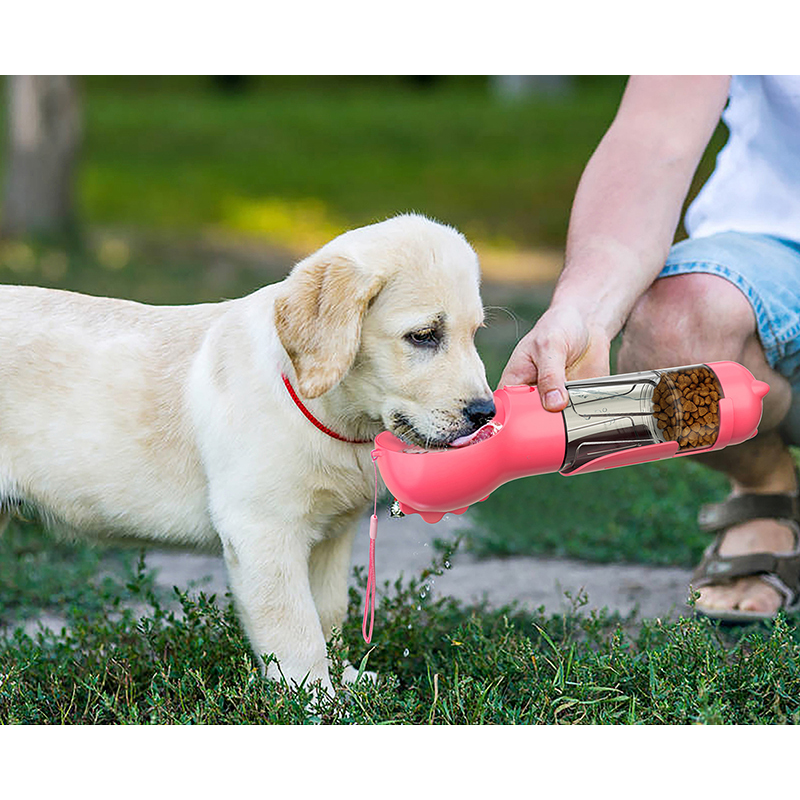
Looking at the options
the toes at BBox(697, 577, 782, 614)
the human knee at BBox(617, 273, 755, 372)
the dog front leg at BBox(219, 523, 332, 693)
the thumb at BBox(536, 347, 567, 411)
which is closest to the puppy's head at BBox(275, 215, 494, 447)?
the thumb at BBox(536, 347, 567, 411)

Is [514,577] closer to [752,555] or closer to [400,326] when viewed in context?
[752,555]

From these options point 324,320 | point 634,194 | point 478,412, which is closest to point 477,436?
point 478,412

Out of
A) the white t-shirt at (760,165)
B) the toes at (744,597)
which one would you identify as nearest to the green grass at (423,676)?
the toes at (744,597)

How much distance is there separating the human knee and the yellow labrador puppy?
81 cm

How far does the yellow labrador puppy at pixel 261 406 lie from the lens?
256 cm

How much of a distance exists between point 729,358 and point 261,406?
130 cm

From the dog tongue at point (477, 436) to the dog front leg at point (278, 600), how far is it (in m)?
0.50

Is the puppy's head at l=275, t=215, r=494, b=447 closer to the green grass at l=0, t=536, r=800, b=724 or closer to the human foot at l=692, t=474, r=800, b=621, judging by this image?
the green grass at l=0, t=536, r=800, b=724

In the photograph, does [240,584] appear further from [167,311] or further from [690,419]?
[690,419]

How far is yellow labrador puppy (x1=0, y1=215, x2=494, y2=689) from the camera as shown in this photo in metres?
2.56

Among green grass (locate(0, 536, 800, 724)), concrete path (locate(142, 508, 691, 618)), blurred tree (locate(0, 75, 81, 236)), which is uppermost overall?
blurred tree (locate(0, 75, 81, 236))

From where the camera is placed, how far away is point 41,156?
35.2 feet

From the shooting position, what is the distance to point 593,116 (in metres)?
18.1

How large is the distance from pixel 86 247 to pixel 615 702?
9.05 m
